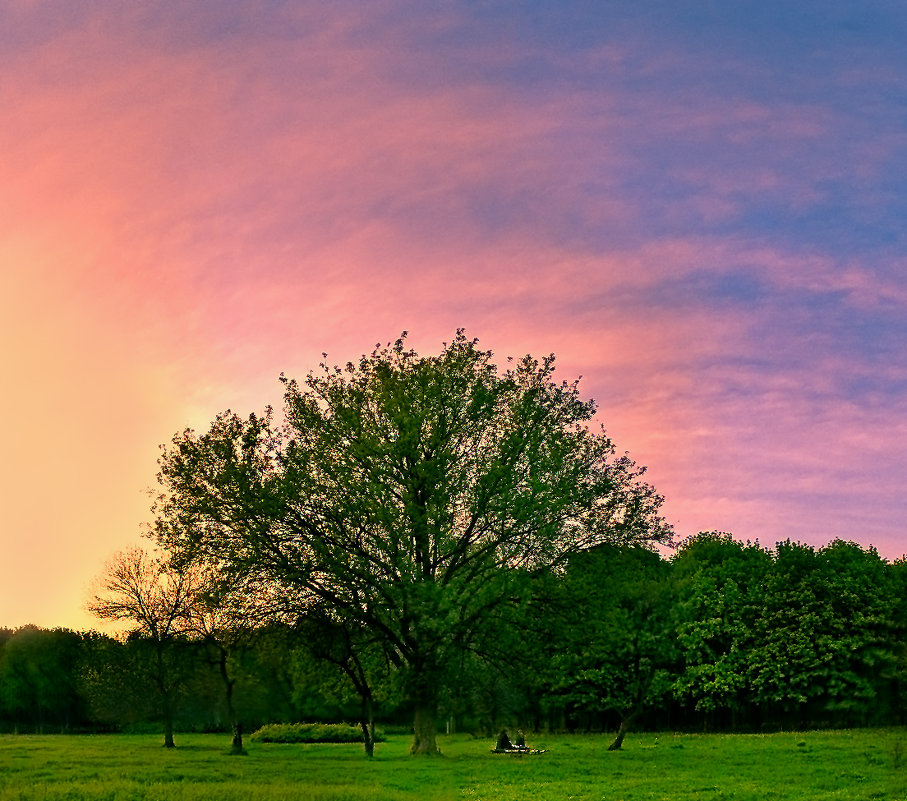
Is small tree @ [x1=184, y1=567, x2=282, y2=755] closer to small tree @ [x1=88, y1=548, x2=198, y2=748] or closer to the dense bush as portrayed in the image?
small tree @ [x1=88, y1=548, x2=198, y2=748]

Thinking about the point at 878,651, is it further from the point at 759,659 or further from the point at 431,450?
the point at 431,450

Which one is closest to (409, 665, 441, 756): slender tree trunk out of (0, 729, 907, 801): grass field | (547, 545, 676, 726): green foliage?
(0, 729, 907, 801): grass field

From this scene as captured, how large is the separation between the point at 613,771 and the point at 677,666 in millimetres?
55178

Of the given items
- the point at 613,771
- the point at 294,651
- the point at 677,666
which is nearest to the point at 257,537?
the point at 294,651

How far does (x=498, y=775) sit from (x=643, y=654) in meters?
25.5

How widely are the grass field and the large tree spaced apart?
30.1ft

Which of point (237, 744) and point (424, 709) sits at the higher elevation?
point (424, 709)

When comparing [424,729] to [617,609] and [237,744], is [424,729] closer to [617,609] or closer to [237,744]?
[237,744]

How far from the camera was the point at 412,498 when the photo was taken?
56.4 metres

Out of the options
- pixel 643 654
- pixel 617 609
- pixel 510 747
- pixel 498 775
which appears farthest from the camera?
pixel 643 654

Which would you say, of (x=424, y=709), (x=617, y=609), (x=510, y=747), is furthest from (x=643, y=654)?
(x=424, y=709)

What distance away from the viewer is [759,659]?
294ft

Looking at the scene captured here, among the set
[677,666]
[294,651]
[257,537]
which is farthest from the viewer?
[677,666]

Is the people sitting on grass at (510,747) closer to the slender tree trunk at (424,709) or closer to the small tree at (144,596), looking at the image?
the slender tree trunk at (424,709)
